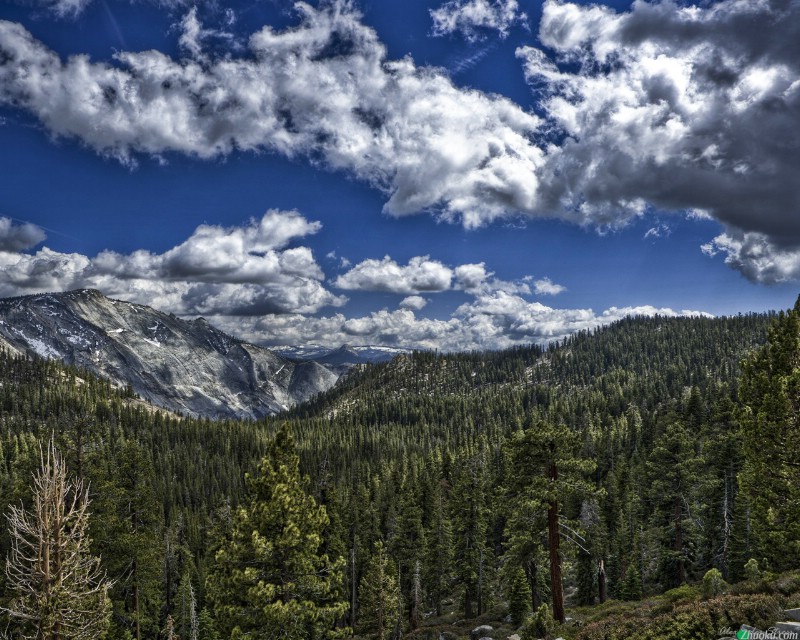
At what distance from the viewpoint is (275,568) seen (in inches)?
733

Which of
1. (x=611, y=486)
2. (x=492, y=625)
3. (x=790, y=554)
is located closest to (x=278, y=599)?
(x=790, y=554)

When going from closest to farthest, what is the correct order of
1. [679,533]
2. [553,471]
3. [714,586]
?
[714,586] → [553,471] → [679,533]

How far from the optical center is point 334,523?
4656 cm

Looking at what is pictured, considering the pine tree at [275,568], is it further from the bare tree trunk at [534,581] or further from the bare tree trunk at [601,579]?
the bare tree trunk at [601,579]

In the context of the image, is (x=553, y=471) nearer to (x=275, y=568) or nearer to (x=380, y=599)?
(x=275, y=568)

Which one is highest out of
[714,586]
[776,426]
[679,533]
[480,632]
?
[776,426]

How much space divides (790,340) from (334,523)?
40.1m

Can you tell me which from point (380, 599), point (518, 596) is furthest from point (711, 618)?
point (518, 596)

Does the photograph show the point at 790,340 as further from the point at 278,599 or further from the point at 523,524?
the point at 278,599

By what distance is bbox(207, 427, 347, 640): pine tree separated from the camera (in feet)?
57.5

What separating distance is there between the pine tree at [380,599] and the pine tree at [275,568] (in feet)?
65.9

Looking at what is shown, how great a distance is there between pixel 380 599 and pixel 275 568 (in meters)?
26.1

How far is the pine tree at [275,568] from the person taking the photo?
17.5 m

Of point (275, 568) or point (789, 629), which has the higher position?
point (789, 629)
